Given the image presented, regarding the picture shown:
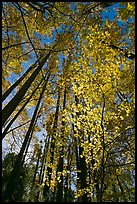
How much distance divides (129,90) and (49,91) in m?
3.95

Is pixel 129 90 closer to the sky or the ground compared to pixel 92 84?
closer to the sky

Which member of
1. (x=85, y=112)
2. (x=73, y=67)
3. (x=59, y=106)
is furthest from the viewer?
(x=59, y=106)

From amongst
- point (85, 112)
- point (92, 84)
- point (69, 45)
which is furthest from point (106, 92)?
point (69, 45)

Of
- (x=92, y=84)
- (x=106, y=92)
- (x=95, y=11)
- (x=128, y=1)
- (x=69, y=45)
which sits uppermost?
(x=95, y=11)

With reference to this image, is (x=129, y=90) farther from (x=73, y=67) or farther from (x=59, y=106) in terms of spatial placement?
(x=59, y=106)

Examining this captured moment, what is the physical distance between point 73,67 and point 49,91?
3035 mm

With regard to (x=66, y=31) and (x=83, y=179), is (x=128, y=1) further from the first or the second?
(x=83, y=179)

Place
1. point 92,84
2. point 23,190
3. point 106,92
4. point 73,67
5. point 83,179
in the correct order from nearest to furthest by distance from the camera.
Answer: point 106,92, point 92,84, point 73,67, point 83,179, point 23,190

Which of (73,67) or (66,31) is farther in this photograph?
(73,67)

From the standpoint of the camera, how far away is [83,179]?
7371 mm

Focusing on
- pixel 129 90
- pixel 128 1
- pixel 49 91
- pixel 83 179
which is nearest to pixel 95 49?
pixel 128 1

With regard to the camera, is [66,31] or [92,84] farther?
[66,31]

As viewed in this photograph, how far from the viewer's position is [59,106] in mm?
12492

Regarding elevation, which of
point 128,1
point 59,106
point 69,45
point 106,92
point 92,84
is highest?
point 59,106
